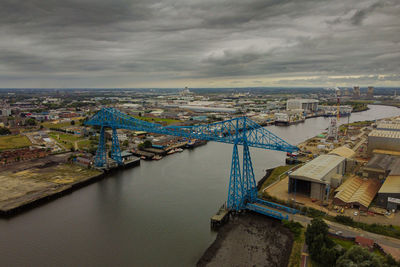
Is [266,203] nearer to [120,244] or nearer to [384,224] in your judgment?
[384,224]

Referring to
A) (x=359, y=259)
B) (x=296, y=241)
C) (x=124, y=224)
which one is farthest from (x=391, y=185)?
(x=124, y=224)

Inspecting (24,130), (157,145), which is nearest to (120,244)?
(157,145)

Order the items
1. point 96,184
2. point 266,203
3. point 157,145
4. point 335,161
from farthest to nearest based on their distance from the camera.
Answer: point 157,145, point 96,184, point 335,161, point 266,203

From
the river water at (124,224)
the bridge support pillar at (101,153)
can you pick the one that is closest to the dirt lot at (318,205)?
the river water at (124,224)

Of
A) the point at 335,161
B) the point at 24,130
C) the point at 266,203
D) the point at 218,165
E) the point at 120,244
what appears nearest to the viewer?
the point at 120,244

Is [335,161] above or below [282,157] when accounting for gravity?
above

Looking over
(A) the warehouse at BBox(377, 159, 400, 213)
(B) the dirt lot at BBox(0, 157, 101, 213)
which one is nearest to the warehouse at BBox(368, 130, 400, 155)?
(A) the warehouse at BBox(377, 159, 400, 213)

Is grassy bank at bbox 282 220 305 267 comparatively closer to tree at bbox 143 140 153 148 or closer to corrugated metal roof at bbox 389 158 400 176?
corrugated metal roof at bbox 389 158 400 176
